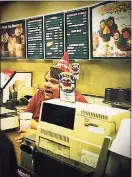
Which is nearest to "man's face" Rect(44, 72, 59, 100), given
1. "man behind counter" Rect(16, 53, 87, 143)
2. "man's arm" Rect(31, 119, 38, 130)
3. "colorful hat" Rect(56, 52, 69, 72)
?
"man behind counter" Rect(16, 53, 87, 143)

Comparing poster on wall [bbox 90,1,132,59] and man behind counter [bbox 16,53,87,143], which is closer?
poster on wall [bbox 90,1,132,59]

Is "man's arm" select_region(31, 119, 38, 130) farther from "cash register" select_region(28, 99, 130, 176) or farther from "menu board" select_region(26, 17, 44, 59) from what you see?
"menu board" select_region(26, 17, 44, 59)

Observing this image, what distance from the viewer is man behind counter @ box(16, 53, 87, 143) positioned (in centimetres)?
220

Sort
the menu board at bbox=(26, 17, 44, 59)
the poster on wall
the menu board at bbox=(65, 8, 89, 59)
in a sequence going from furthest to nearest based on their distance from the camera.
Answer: the menu board at bbox=(26, 17, 44, 59), the menu board at bbox=(65, 8, 89, 59), the poster on wall

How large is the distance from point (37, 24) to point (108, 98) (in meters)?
0.90

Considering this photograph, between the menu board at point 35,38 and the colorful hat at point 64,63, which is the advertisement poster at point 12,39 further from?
the colorful hat at point 64,63

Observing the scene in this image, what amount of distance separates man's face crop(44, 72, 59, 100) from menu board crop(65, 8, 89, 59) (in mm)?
243

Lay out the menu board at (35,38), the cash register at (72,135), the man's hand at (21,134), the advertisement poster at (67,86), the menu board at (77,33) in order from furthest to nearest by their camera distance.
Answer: the menu board at (35,38) → the man's hand at (21,134) → the menu board at (77,33) → the advertisement poster at (67,86) → the cash register at (72,135)

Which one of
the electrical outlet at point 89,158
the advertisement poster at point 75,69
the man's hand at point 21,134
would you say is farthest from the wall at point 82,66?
the electrical outlet at point 89,158

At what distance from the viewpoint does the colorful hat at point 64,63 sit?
2156 millimetres

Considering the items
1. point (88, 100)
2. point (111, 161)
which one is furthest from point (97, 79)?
point (111, 161)

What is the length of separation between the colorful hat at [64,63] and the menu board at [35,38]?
226mm

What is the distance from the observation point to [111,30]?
77.2 inches

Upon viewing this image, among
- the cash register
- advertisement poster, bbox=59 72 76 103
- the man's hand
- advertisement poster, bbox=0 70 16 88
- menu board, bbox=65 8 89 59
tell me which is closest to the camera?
the cash register
